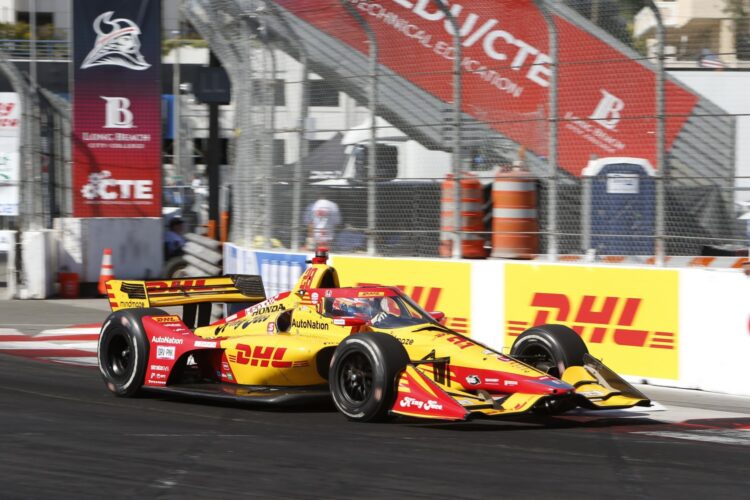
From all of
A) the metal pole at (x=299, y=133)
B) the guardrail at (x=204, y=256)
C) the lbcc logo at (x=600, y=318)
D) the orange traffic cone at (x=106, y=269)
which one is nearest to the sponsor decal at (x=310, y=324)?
the lbcc logo at (x=600, y=318)

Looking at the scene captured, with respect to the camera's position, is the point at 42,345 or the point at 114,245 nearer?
the point at 42,345

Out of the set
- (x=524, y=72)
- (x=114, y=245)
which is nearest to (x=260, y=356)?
(x=524, y=72)

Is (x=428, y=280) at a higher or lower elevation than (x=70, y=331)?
higher

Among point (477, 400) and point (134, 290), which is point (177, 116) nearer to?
point (134, 290)

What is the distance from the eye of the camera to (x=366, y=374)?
802 cm

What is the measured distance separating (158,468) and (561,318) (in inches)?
201

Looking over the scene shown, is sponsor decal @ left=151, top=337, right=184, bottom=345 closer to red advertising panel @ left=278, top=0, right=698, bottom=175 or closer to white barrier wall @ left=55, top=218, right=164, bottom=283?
red advertising panel @ left=278, top=0, right=698, bottom=175

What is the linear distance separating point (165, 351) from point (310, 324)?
114 cm

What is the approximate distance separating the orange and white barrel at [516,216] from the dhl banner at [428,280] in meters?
0.42

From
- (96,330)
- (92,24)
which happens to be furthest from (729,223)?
(92,24)

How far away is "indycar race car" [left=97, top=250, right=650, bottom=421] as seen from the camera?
7738mm

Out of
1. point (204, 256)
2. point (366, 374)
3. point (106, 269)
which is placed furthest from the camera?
point (106, 269)

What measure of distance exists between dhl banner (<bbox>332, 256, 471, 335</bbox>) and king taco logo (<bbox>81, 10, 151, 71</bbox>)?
7666mm

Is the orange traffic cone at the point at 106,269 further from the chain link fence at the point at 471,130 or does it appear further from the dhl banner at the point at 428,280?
the dhl banner at the point at 428,280
